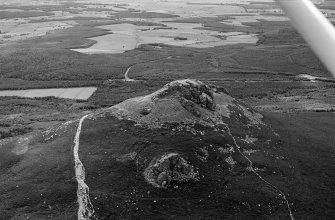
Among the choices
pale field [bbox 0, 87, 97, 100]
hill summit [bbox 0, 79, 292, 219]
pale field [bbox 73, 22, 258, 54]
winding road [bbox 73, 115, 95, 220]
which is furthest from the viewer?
pale field [bbox 73, 22, 258, 54]

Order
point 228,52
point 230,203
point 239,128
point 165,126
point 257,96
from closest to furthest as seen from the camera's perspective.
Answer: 1. point 230,203
2. point 165,126
3. point 239,128
4. point 257,96
5. point 228,52

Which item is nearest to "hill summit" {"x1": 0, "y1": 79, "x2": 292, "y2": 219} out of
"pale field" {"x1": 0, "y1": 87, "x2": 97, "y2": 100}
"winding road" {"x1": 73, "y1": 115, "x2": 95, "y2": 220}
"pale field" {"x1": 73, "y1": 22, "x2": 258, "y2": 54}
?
"winding road" {"x1": 73, "y1": 115, "x2": 95, "y2": 220}

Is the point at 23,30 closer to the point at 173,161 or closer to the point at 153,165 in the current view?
the point at 153,165

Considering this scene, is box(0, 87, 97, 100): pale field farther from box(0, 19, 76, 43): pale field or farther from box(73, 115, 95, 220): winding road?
box(0, 19, 76, 43): pale field

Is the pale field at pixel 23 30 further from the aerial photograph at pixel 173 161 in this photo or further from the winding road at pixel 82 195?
the winding road at pixel 82 195

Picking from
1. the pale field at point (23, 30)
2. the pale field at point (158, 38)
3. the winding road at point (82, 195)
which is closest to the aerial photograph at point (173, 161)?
the winding road at point (82, 195)

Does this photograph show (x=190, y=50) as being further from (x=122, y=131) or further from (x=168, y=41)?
(x=122, y=131)

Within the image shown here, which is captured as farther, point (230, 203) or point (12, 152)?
point (12, 152)

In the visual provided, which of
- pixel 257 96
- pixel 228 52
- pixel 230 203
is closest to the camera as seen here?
pixel 230 203

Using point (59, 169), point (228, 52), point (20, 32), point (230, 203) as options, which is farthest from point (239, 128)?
point (20, 32)
